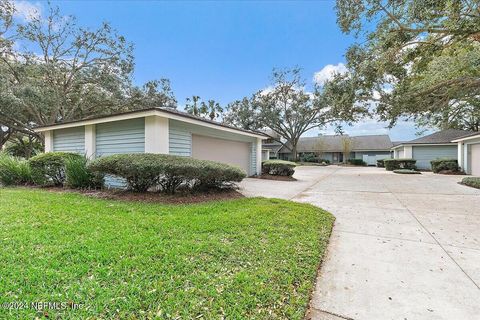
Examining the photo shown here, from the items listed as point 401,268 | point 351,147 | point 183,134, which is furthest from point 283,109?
point 401,268

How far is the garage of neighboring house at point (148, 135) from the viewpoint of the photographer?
7285 mm

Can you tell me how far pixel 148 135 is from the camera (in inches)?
287

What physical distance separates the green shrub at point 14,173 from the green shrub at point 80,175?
2321 millimetres

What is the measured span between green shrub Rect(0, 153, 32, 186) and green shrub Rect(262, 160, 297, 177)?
11.2 meters

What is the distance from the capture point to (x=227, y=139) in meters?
11.6

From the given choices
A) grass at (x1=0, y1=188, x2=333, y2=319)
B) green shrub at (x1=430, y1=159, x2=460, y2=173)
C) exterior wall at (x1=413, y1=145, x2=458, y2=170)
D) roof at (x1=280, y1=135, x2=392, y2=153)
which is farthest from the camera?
roof at (x1=280, y1=135, x2=392, y2=153)

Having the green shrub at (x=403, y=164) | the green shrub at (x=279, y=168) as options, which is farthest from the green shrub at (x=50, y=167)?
the green shrub at (x=403, y=164)

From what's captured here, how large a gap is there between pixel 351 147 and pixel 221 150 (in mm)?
33071

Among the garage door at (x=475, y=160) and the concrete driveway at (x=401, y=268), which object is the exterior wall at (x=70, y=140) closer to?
the concrete driveway at (x=401, y=268)

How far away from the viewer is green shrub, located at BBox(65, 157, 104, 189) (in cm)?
731

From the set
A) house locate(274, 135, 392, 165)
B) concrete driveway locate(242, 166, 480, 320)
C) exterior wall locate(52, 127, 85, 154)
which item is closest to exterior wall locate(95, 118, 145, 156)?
exterior wall locate(52, 127, 85, 154)

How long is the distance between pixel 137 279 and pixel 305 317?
1.64 metres

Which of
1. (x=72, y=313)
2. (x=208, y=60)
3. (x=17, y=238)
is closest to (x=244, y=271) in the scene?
(x=72, y=313)

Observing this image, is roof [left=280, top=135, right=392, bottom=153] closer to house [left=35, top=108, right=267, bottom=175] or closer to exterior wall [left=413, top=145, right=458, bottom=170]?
exterior wall [left=413, top=145, right=458, bottom=170]
